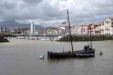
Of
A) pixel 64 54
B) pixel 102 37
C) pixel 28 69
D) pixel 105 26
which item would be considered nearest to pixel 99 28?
pixel 105 26

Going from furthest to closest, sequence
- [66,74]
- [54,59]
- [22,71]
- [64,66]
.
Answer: [54,59] → [64,66] → [22,71] → [66,74]

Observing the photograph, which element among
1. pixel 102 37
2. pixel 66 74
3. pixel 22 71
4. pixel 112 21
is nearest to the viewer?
pixel 66 74

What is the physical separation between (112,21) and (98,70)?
107 meters

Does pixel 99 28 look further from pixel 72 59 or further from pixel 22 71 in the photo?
pixel 22 71

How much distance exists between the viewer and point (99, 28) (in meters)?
152

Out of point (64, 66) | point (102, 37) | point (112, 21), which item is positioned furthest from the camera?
point (112, 21)

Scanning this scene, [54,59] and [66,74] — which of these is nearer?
[66,74]

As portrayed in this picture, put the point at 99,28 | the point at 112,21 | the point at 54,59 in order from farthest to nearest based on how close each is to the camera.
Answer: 1. the point at 99,28
2. the point at 112,21
3. the point at 54,59

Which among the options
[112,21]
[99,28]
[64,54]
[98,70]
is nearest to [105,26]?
[112,21]

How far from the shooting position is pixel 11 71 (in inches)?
1091

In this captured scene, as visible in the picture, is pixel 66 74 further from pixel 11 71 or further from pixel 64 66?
pixel 11 71

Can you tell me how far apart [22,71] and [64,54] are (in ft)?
36.8

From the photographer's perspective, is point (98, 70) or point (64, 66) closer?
point (98, 70)

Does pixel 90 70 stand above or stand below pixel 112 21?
below
